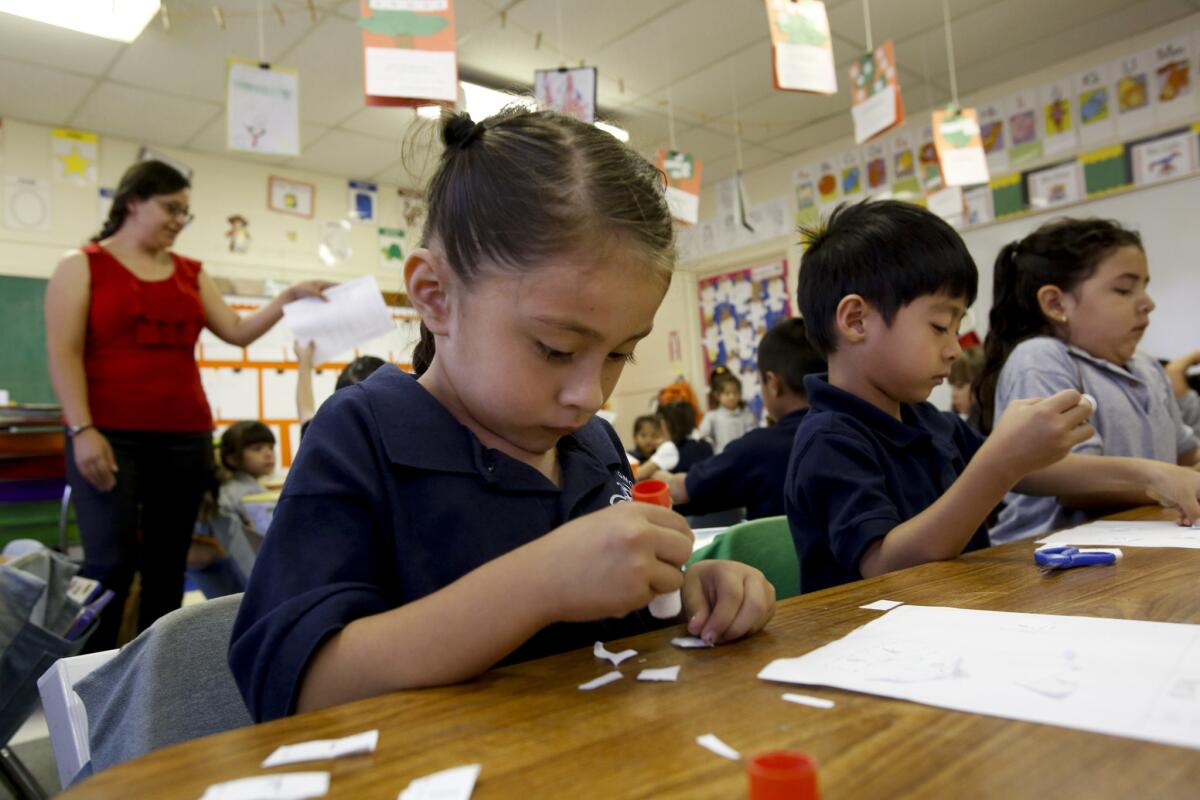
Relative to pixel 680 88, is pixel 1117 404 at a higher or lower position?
lower

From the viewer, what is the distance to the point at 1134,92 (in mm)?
3543

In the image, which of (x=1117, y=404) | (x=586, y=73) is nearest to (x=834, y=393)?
(x=1117, y=404)

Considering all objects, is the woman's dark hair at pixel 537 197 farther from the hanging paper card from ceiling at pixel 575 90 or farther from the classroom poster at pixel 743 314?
the classroom poster at pixel 743 314

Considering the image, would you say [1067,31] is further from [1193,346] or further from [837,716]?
[837,716]

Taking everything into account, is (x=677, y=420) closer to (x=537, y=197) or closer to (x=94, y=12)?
(x=94, y=12)

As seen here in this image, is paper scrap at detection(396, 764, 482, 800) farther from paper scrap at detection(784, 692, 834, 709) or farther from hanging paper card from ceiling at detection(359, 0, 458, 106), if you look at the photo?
hanging paper card from ceiling at detection(359, 0, 458, 106)

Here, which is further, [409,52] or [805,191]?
[805,191]

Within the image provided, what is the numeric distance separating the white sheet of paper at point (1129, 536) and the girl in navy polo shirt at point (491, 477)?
1.57ft

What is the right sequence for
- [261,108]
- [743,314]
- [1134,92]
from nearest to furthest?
[261,108] < [1134,92] < [743,314]

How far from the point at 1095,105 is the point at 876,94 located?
5.96 feet

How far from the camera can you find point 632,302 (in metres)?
0.64

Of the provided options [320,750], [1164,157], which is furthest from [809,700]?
[1164,157]

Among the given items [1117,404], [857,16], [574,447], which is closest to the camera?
[574,447]

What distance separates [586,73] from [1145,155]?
2.73 m
